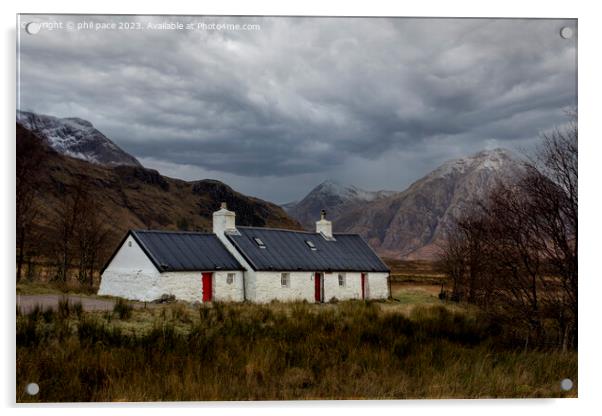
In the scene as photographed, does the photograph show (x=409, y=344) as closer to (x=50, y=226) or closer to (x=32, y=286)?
(x=32, y=286)

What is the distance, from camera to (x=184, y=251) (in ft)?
73.0

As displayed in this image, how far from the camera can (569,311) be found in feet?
36.9

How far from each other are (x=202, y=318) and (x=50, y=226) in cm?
1656

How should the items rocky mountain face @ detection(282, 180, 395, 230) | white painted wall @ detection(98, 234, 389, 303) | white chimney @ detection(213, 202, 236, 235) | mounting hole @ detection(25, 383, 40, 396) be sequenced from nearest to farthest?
1. mounting hole @ detection(25, 383, 40, 396)
2. rocky mountain face @ detection(282, 180, 395, 230)
3. white painted wall @ detection(98, 234, 389, 303)
4. white chimney @ detection(213, 202, 236, 235)

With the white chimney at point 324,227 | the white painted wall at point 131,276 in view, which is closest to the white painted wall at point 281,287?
the white chimney at point 324,227

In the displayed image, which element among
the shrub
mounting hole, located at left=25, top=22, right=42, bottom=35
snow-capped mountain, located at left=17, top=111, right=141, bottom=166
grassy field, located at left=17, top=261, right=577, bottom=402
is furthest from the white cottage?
mounting hole, located at left=25, top=22, right=42, bottom=35

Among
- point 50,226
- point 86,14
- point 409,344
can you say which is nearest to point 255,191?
point 409,344

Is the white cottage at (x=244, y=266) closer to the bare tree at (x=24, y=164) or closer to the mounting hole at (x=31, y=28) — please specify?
the bare tree at (x=24, y=164)

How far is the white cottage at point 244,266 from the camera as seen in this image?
21.4m

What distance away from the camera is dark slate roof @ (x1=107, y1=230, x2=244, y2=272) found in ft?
70.0

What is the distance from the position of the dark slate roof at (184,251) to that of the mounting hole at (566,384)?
13.5 metres

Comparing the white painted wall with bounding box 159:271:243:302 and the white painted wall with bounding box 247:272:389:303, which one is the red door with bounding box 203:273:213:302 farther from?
the white painted wall with bounding box 247:272:389:303

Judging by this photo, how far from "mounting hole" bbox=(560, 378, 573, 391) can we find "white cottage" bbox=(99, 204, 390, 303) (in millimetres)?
13379

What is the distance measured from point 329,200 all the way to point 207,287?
5.42 m
